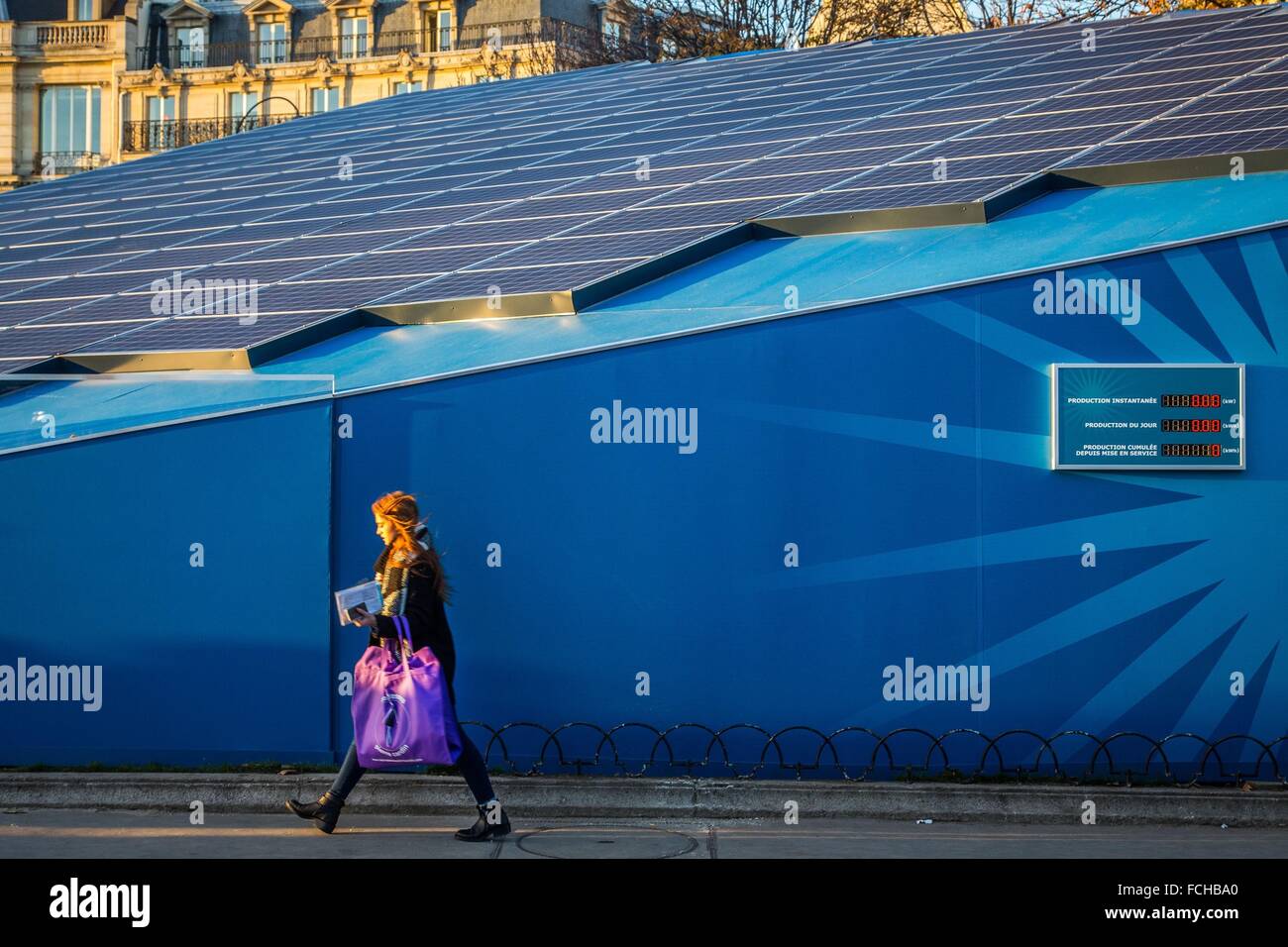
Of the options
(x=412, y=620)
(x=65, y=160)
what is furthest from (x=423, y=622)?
(x=65, y=160)

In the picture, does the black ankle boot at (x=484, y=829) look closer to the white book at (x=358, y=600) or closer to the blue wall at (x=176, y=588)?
the white book at (x=358, y=600)

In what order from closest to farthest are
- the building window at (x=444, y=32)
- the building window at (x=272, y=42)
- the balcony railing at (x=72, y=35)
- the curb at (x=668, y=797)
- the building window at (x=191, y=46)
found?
the curb at (x=668, y=797) → the building window at (x=444, y=32) → the building window at (x=272, y=42) → the balcony railing at (x=72, y=35) → the building window at (x=191, y=46)

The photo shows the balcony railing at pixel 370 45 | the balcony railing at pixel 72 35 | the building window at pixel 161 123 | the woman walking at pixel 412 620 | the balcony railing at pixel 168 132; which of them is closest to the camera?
the woman walking at pixel 412 620

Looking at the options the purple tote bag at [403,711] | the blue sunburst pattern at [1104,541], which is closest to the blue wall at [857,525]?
the blue sunburst pattern at [1104,541]

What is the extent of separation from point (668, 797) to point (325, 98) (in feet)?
157

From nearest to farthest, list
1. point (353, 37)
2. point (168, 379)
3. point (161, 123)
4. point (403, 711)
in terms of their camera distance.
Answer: point (403, 711), point (168, 379), point (353, 37), point (161, 123)

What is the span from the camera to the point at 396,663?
8711 mm

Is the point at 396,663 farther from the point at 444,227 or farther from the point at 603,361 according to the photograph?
the point at 444,227

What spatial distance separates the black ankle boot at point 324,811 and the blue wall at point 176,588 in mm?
1155

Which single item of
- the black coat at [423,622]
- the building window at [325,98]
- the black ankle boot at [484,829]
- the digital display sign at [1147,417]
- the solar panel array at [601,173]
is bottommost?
the black ankle boot at [484,829]

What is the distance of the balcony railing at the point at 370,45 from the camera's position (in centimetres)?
5081

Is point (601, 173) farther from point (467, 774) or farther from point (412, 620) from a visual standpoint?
point (467, 774)

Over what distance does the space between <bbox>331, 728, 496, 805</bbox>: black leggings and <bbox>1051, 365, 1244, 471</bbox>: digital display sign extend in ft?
13.3

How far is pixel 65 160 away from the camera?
5625 centimetres
